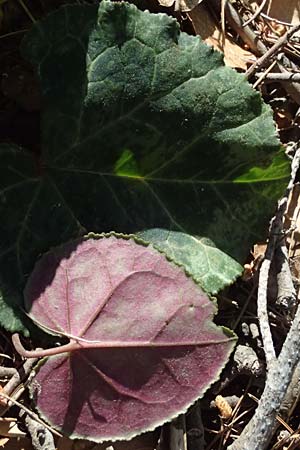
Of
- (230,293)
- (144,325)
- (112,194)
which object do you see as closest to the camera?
(144,325)

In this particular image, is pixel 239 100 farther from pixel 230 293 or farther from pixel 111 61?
pixel 230 293

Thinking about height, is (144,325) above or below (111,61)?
below

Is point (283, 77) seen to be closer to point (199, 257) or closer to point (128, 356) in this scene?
point (199, 257)

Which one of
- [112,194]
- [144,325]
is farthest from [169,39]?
[144,325]

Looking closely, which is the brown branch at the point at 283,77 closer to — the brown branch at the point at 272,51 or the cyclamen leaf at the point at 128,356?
the brown branch at the point at 272,51

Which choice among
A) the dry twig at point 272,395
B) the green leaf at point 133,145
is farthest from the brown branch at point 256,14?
the dry twig at point 272,395

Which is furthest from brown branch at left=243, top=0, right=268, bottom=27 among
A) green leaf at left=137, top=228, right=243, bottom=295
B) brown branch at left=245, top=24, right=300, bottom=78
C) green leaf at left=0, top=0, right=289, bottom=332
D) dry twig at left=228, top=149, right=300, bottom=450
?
dry twig at left=228, top=149, right=300, bottom=450

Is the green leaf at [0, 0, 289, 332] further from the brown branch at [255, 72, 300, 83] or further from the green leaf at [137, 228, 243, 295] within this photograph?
the brown branch at [255, 72, 300, 83]
